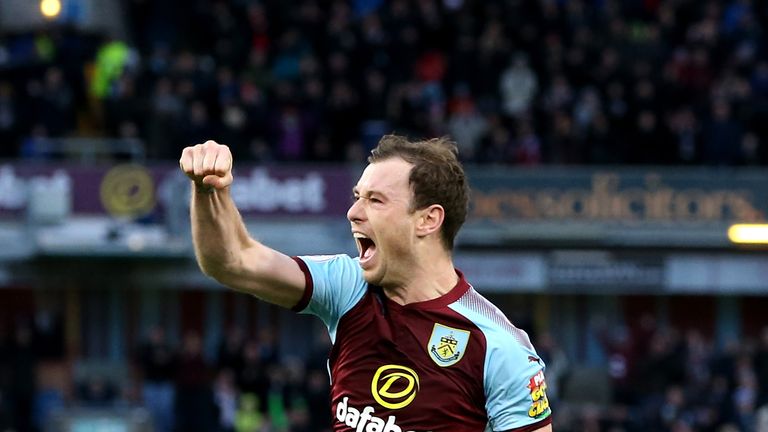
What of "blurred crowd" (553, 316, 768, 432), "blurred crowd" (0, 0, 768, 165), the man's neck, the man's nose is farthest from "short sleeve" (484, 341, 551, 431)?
"blurred crowd" (0, 0, 768, 165)

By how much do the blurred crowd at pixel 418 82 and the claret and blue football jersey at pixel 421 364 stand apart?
14.9 meters

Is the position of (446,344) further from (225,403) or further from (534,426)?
(225,403)

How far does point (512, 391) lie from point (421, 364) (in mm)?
284

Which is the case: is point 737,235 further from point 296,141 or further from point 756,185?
point 296,141

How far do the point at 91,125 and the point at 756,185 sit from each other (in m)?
8.43

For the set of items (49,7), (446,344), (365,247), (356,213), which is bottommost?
(446,344)

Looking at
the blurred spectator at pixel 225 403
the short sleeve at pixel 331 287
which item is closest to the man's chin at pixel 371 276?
the short sleeve at pixel 331 287

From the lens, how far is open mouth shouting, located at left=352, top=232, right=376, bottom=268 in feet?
16.3

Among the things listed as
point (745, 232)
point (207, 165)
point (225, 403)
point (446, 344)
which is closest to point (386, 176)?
point (446, 344)

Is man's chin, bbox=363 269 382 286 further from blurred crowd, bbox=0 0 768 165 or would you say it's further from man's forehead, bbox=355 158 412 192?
blurred crowd, bbox=0 0 768 165

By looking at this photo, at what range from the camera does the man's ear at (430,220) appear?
5004mm

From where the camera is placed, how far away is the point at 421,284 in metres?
5.07

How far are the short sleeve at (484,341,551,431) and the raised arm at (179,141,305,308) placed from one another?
0.63 metres

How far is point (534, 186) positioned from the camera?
20.7 meters
